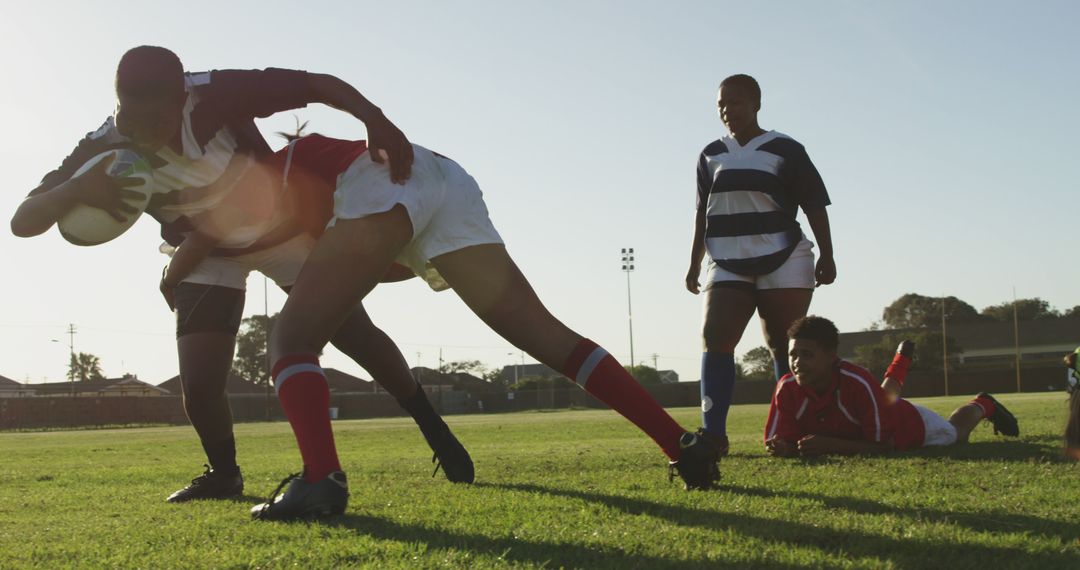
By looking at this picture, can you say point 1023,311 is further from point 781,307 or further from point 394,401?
point 781,307

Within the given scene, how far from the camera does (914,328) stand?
330 feet

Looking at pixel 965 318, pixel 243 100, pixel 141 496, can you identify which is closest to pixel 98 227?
pixel 243 100

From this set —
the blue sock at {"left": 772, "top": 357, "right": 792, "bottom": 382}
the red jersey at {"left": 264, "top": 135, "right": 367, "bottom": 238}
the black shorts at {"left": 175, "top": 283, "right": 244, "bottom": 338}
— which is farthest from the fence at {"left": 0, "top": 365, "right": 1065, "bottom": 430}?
the red jersey at {"left": 264, "top": 135, "right": 367, "bottom": 238}

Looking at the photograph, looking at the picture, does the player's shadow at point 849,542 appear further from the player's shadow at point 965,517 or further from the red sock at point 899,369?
the red sock at point 899,369

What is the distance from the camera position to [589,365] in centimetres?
347

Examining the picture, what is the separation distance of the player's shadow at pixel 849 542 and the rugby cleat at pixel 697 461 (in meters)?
0.25

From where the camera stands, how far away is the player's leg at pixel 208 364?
13.4 ft

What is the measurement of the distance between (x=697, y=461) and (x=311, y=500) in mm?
1320

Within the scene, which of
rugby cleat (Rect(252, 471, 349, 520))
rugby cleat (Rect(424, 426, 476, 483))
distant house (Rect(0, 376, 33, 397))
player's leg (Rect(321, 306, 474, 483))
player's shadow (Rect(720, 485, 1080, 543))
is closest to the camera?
player's shadow (Rect(720, 485, 1080, 543))

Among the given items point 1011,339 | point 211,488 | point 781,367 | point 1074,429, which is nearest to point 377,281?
point 211,488

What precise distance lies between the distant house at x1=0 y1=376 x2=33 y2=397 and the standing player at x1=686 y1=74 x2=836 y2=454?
335 feet

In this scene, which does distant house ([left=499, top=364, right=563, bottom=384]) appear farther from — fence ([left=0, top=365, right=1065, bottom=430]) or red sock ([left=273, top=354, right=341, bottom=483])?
red sock ([left=273, top=354, right=341, bottom=483])

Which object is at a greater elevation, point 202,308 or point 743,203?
point 743,203

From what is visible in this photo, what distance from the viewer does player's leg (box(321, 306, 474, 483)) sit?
4246mm
